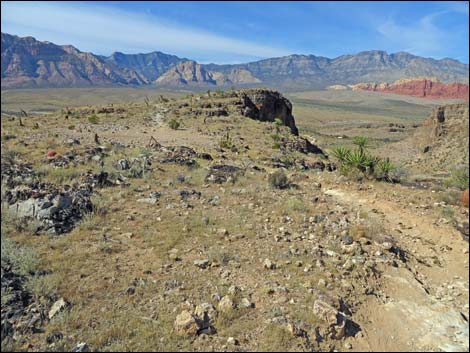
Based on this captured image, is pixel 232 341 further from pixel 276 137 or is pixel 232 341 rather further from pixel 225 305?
pixel 276 137

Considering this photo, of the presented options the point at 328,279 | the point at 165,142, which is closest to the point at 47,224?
the point at 328,279

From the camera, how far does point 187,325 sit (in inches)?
183

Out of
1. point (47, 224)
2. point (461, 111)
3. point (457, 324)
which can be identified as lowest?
point (457, 324)

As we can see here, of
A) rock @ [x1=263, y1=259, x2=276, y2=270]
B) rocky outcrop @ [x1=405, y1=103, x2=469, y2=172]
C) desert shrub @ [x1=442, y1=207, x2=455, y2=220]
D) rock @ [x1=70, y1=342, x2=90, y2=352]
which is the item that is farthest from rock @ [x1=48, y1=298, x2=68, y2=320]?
rocky outcrop @ [x1=405, y1=103, x2=469, y2=172]

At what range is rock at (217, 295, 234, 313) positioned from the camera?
5129mm

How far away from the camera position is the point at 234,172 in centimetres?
1299

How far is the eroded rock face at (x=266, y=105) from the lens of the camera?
34562 mm

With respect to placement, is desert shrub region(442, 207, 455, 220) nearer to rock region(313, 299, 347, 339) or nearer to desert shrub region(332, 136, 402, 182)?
desert shrub region(332, 136, 402, 182)

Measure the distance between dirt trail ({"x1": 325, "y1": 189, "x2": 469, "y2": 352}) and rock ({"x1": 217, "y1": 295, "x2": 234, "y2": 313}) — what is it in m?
1.80

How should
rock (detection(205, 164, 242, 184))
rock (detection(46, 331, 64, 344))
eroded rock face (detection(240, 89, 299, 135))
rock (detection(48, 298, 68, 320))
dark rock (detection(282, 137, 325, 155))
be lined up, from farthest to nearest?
eroded rock face (detection(240, 89, 299, 135)), dark rock (detection(282, 137, 325, 155)), rock (detection(205, 164, 242, 184)), rock (detection(48, 298, 68, 320)), rock (detection(46, 331, 64, 344))

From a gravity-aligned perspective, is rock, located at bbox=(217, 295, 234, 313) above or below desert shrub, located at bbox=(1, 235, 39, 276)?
below

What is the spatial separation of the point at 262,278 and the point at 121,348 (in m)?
2.59

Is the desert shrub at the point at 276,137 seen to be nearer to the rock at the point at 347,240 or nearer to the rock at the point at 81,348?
the rock at the point at 347,240

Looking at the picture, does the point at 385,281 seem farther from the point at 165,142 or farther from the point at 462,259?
the point at 165,142
